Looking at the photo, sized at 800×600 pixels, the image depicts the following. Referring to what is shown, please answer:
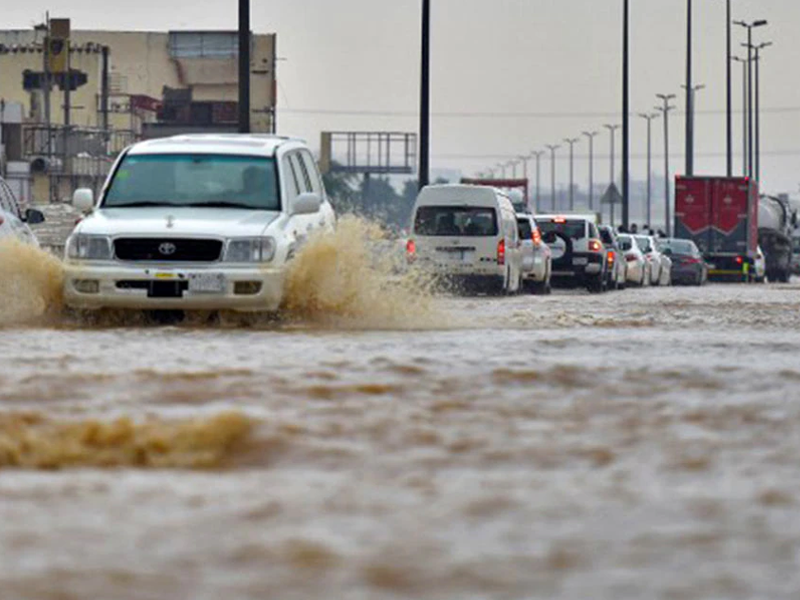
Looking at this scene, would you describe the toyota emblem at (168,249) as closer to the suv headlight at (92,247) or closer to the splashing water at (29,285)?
the suv headlight at (92,247)

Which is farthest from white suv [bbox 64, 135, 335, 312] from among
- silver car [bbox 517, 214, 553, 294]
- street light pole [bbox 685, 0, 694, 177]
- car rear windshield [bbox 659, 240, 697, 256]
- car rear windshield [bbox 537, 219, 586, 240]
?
street light pole [bbox 685, 0, 694, 177]

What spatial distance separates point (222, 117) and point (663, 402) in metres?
93.6

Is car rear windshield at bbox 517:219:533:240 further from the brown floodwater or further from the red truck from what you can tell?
the red truck

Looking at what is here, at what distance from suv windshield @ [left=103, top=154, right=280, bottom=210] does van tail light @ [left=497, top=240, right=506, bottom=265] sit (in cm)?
1636

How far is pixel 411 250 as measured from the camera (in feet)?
129

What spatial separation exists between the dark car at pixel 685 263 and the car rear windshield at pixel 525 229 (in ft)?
68.7

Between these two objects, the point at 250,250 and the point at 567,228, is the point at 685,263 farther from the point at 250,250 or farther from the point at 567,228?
the point at 250,250

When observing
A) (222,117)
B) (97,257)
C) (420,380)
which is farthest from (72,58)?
(420,380)

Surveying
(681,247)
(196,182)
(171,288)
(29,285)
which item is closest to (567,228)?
(681,247)

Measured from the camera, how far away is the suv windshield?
2259 centimetres

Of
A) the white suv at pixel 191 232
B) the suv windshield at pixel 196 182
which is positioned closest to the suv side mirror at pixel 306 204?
the white suv at pixel 191 232

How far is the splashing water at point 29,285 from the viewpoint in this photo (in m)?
22.0

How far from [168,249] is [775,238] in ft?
228

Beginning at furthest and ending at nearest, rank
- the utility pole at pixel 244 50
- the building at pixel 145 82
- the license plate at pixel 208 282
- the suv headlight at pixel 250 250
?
the building at pixel 145 82, the utility pole at pixel 244 50, the suv headlight at pixel 250 250, the license plate at pixel 208 282
